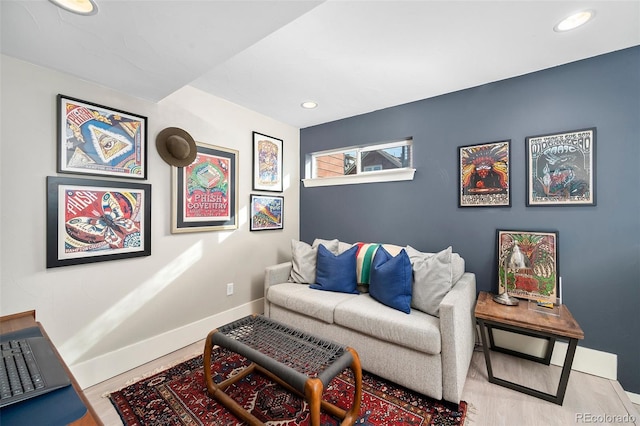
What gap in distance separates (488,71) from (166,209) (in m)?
2.99

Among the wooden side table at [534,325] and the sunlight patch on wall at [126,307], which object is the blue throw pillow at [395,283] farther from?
the sunlight patch on wall at [126,307]

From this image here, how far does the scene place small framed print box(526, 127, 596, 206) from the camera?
80.3 inches

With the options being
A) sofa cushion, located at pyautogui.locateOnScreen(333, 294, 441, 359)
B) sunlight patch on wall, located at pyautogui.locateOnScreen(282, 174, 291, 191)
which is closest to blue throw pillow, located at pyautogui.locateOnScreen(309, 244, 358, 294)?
sofa cushion, located at pyautogui.locateOnScreen(333, 294, 441, 359)

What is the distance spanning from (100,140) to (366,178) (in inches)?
97.2

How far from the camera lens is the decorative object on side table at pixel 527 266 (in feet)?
7.03

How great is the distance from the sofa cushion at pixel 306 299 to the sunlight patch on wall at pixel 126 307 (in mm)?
845

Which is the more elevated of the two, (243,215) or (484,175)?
(484,175)

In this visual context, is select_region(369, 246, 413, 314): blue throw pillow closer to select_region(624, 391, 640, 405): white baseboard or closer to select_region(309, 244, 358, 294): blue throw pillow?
select_region(309, 244, 358, 294): blue throw pillow

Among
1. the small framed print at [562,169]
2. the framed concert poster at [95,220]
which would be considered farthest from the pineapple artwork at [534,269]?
the framed concert poster at [95,220]

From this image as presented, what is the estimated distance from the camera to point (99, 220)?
6.52 feet

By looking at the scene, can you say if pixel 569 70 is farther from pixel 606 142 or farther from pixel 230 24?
pixel 230 24

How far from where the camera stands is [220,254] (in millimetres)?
2812

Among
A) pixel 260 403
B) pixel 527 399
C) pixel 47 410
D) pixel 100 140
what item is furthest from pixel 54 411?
pixel 527 399

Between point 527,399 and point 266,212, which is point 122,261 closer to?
point 266,212
